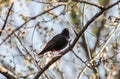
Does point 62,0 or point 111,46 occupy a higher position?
point 62,0

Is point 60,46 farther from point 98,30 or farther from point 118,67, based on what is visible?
point 98,30

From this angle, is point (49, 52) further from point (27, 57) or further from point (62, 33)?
point (62, 33)

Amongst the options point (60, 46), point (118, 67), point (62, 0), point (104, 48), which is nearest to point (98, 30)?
point (118, 67)

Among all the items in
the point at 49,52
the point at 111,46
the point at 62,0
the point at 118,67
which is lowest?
the point at 118,67

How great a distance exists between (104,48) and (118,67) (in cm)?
157

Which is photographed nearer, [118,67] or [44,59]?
[44,59]

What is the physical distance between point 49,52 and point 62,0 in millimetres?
1222

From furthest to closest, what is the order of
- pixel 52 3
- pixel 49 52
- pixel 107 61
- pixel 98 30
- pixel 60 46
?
pixel 98 30 → pixel 60 46 → pixel 49 52 → pixel 107 61 → pixel 52 3

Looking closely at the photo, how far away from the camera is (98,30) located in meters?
9.20

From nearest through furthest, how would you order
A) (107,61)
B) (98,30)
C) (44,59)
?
(107,61)
(44,59)
(98,30)

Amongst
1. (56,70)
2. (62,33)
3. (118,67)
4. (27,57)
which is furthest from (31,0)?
(118,67)

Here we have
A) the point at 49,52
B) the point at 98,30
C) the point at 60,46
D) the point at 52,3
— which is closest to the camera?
the point at 52,3

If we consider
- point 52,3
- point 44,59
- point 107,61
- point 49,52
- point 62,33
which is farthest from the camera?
point 62,33

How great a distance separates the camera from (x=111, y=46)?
20.1 ft
